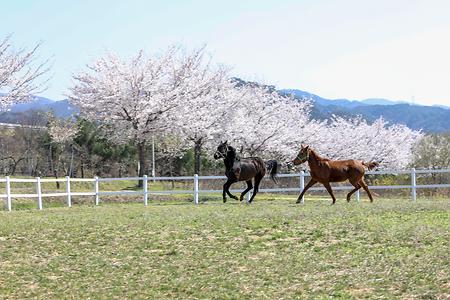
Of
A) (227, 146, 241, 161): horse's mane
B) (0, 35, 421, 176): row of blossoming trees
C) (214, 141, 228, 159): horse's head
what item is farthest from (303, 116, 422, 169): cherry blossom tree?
(227, 146, 241, 161): horse's mane

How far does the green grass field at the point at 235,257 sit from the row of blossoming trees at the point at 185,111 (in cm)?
1710

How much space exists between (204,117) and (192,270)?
31.3 metres

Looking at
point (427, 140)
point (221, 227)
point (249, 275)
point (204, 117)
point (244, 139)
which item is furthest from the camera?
point (427, 140)

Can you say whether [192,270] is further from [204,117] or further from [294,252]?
[204,117]

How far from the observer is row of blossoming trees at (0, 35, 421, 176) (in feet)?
123

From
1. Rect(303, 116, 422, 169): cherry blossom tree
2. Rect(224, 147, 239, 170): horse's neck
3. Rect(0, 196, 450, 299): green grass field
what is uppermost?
Rect(303, 116, 422, 169): cherry blossom tree

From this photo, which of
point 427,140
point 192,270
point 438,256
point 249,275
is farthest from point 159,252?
point 427,140

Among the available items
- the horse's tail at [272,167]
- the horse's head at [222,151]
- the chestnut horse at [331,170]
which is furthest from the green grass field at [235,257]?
the horse's tail at [272,167]

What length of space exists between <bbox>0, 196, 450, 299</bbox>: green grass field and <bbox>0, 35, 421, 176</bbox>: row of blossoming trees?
56.1 ft

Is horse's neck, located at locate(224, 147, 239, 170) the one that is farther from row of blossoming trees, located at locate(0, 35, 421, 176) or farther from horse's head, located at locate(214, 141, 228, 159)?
row of blossoming trees, located at locate(0, 35, 421, 176)

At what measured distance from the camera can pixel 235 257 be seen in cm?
1026

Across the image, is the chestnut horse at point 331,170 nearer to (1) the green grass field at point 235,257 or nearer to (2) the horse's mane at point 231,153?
(2) the horse's mane at point 231,153

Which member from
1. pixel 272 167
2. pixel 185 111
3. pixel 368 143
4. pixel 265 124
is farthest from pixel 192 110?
pixel 368 143

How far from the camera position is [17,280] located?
9.69m
